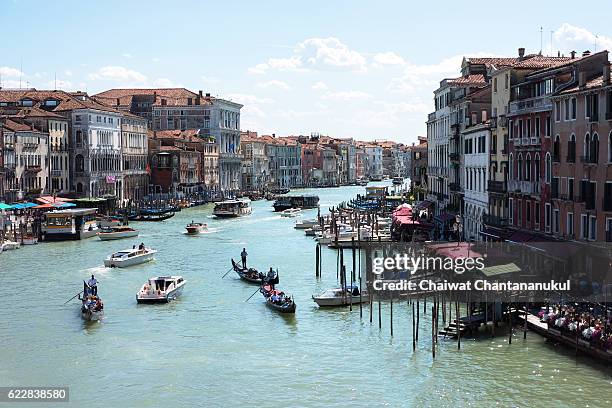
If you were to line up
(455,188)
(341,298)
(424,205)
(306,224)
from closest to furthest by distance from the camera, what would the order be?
1. (341,298)
2. (455,188)
3. (424,205)
4. (306,224)

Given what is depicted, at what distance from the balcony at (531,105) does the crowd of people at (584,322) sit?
694 centimetres

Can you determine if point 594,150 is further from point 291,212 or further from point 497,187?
point 291,212

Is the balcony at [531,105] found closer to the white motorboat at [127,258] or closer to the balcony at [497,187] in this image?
the balcony at [497,187]

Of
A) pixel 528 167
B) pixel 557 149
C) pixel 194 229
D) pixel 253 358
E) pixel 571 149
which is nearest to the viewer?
pixel 253 358

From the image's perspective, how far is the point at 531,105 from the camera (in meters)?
25.0

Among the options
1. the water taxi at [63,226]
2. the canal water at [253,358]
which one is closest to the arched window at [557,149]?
the canal water at [253,358]

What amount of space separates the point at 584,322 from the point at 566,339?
1.66ft

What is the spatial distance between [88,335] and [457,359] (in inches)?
317

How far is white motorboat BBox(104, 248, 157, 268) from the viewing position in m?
30.5

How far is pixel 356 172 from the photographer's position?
137500 mm

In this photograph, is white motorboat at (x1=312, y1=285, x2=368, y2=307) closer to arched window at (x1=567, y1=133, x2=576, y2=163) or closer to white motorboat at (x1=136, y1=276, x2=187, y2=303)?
white motorboat at (x1=136, y1=276, x2=187, y2=303)

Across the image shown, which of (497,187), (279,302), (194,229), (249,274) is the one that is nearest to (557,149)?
(497,187)

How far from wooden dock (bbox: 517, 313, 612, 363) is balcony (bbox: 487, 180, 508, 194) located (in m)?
8.30

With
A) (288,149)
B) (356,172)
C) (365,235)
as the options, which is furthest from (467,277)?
(356,172)
